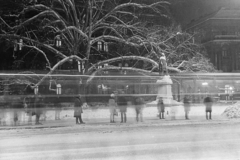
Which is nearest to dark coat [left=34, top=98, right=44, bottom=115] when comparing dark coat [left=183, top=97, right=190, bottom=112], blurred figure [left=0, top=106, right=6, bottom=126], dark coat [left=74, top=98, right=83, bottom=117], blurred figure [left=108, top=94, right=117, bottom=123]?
blurred figure [left=0, top=106, right=6, bottom=126]

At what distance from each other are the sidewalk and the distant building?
57.5ft

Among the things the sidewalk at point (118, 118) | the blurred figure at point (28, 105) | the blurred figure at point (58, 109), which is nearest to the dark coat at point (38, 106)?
the blurred figure at point (28, 105)

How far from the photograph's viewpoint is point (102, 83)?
722 inches

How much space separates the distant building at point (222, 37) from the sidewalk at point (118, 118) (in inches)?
691

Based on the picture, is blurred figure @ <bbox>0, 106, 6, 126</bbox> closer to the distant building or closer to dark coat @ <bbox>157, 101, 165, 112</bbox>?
dark coat @ <bbox>157, 101, 165, 112</bbox>

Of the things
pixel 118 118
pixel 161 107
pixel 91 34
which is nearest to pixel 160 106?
pixel 161 107

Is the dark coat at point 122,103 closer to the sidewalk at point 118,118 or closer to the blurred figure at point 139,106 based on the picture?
the sidewalk at point 118,118

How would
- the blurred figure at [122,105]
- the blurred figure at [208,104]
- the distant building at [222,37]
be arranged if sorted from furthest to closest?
the distant building at [222,37] < the blurred figure at [208,104] < the blurred figure at [122,105]

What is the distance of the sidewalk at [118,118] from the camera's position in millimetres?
16422

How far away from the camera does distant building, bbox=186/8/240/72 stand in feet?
122

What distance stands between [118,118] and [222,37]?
27.3 meters

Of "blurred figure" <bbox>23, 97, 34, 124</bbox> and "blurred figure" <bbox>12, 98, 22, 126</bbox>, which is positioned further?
"blurred figure" <bbox>23, 97, 34, 124</bbox>

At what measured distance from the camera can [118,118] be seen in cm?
1795

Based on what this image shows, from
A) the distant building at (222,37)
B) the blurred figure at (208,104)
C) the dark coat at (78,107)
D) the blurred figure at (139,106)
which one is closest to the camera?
the dark coat at (78,107)
